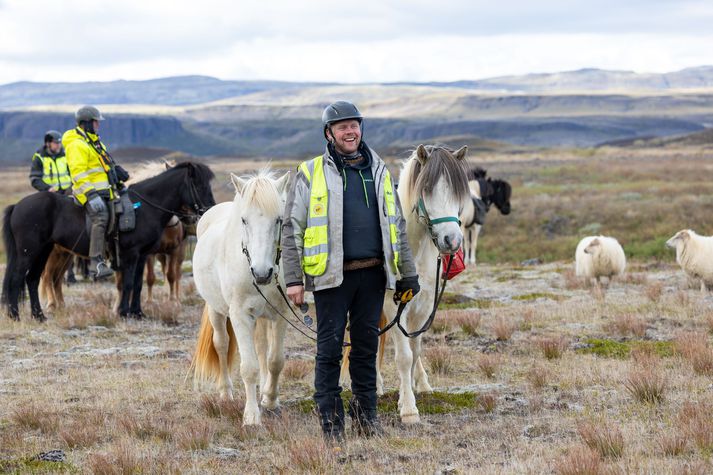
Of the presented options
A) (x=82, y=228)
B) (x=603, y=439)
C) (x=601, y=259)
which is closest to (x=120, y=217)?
(x=82, y=228)

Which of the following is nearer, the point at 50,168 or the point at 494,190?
the point at 50,168

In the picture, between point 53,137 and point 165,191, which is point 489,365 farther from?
point 53,137

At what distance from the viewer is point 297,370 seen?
885 centimetres

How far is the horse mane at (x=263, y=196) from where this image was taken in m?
6.34

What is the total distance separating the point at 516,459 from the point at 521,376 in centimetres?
310

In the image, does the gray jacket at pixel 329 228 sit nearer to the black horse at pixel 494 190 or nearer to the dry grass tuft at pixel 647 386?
the dry grass tuft at pixel 647 386

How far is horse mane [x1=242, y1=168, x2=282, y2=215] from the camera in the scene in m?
6.34

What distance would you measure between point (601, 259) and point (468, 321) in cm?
473

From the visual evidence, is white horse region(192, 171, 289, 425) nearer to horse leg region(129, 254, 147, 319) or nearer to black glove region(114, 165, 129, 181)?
black glove region(114, 165, 129, 181)

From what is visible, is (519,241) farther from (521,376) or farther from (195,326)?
(521,376)

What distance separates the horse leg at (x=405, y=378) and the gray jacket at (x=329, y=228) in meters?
1.00

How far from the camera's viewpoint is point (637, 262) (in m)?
20.5

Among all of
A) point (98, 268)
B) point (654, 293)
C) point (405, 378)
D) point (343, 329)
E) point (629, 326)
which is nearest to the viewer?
point (343, 329)

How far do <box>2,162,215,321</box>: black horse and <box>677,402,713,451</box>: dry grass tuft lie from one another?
27.1 feet
